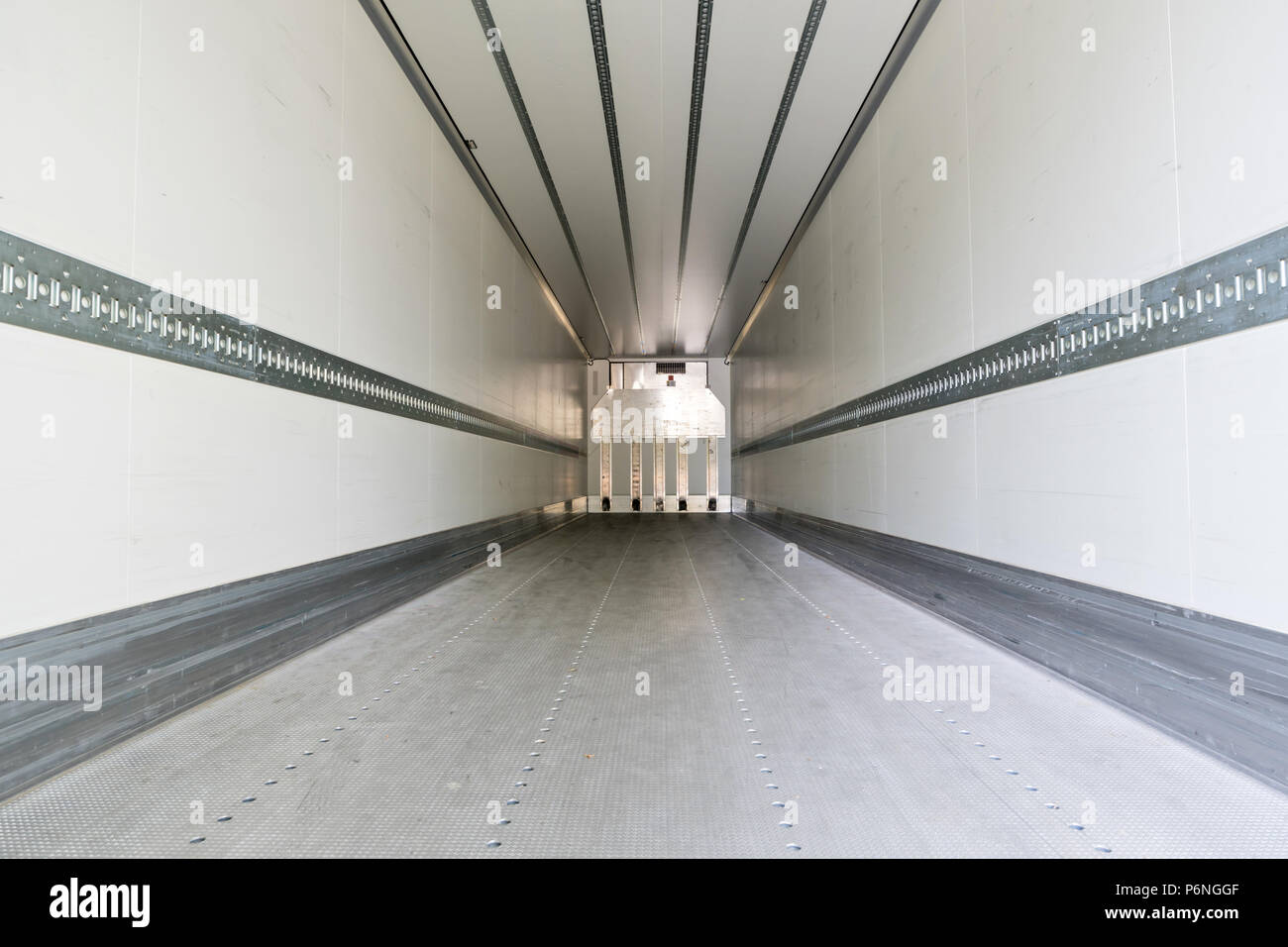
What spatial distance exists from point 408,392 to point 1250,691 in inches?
198

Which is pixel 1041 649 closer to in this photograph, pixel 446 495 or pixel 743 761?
pixel 743 761

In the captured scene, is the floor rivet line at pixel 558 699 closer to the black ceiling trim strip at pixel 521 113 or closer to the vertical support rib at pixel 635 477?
the black ceiling trim strip at pixel 521 113

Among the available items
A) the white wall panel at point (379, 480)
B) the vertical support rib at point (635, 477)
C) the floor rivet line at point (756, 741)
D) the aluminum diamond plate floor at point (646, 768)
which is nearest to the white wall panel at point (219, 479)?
the white wall panel at point (379, 480)

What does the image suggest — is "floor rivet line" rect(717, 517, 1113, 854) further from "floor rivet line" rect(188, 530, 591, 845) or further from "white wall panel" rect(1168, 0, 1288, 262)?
"floor rivet line" rect(188, 530, 591, 845)

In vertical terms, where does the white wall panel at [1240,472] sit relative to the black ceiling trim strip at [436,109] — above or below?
below

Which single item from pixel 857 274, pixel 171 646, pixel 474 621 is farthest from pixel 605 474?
pixel 171 646

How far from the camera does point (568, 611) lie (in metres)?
4.29

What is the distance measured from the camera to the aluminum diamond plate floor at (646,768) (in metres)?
1.55

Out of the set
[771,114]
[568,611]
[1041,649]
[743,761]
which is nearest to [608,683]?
[743,761]

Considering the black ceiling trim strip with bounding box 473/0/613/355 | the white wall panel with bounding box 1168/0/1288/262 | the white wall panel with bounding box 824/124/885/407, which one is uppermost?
the black ceiling trim strip with bounding box 473/0/613/355

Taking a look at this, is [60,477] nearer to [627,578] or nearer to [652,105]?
[627,578]

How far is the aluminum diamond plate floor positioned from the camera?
155cm

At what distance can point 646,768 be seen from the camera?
1940 mm

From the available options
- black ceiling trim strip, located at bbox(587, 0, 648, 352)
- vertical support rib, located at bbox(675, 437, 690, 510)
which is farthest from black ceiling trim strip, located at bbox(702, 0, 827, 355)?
vertical support rib, located at bbox(675, 437, 690, 510)
